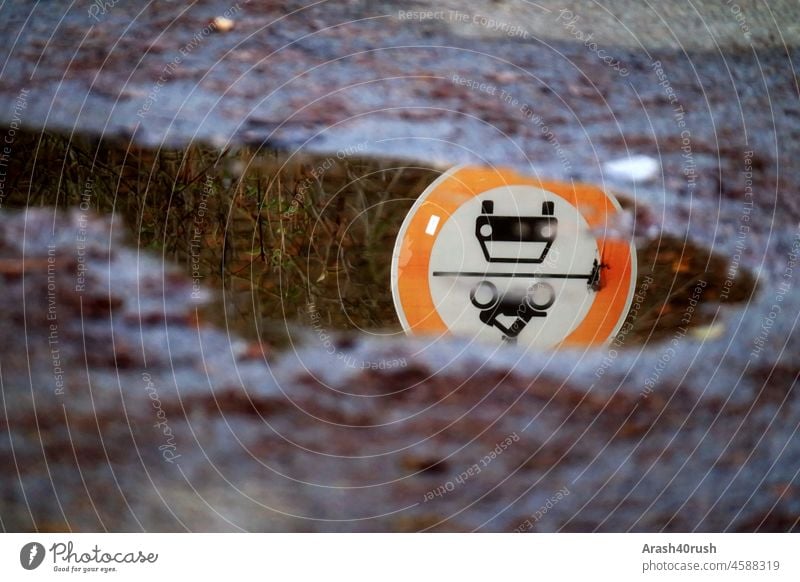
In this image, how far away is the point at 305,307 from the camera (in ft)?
2.46

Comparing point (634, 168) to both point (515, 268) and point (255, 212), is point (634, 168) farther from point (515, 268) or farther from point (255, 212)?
point (255, 212)

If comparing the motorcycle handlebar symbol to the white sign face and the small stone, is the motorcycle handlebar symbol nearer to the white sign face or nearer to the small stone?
the white sign face

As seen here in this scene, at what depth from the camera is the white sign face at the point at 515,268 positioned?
0.76 m

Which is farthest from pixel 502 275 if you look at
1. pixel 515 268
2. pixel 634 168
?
pixel 634 168

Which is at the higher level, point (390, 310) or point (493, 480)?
point (390, 310)

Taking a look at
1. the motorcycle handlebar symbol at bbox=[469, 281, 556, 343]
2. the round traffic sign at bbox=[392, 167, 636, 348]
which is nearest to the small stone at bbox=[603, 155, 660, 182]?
the round traffic sign at bbox=[392, 167, 636, 348]

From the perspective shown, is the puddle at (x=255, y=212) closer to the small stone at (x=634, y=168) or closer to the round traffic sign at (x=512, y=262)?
the round traffic sign at (x=512, y=262)

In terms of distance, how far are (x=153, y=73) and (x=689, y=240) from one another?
0.58m

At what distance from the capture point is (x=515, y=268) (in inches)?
30.7

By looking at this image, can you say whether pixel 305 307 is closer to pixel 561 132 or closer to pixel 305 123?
pixel 305 123

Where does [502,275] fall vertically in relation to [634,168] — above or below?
below

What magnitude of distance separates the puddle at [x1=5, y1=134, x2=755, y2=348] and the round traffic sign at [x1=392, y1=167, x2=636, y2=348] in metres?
0.03

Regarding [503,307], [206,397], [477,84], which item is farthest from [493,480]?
[477,84]

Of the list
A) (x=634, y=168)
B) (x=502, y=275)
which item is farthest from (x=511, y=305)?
(x=634, y=168)
